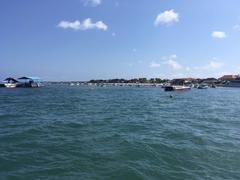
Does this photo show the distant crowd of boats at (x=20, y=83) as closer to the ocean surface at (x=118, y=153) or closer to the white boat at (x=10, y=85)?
the white boat at (x=10, y=85)

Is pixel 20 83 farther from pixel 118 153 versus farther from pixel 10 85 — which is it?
pixel 118 153

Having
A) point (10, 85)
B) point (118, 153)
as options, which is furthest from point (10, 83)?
point (118, 153)

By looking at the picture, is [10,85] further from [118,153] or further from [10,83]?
[118,153]

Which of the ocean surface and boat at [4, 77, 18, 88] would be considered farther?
boat at [4, 77, 18, 88]

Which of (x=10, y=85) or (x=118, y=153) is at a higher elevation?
(x=10, y=85)

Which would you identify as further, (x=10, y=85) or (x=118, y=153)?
(x=10, y=85)

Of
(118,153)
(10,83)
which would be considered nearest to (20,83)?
(10,83)

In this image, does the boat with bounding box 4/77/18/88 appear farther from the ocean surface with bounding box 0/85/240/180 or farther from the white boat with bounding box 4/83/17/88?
the ocean surface with bounding box 0/85/240/180

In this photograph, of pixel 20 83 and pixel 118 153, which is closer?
pixel 118 153

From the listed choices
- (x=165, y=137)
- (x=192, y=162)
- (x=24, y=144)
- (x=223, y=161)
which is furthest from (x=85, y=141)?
(x=223, y=161)

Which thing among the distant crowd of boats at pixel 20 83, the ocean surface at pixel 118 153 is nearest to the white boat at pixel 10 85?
the distant crowd of boats at pixel 20 83

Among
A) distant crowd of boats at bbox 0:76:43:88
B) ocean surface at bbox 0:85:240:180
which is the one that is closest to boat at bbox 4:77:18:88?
distant crowd of boats at bbox 0:76:43:88

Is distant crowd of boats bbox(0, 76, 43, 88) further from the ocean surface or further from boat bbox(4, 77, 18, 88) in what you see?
the ocean surface

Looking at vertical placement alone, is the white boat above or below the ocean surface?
above
